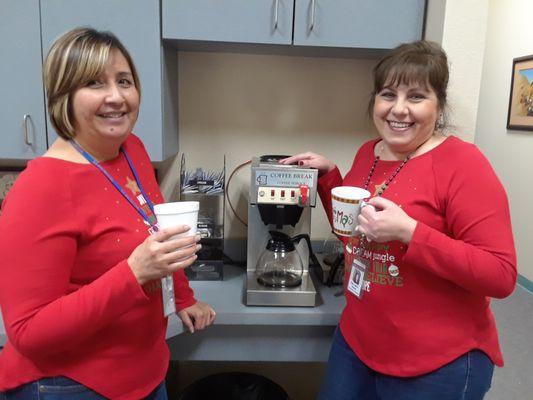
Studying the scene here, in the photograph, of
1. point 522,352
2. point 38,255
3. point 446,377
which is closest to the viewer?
point 38,255

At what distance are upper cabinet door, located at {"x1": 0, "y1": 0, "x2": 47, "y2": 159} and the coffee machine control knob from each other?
923mm

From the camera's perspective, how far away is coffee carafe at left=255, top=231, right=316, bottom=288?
1537 millimetres

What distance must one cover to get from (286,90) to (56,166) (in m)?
1.25

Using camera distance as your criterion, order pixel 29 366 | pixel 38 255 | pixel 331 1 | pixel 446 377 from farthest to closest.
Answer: pixel 331 1, pixel 446 377, pixel 29 366, pixel 38 255

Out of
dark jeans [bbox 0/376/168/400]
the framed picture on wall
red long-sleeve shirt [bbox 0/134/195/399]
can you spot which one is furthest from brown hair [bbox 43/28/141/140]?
the framed picture on wall

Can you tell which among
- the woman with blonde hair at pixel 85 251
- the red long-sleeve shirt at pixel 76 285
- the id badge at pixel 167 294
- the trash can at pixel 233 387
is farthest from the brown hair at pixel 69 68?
the trash can at pixel 233 387

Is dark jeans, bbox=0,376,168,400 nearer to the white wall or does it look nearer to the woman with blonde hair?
the woman with blonde hair

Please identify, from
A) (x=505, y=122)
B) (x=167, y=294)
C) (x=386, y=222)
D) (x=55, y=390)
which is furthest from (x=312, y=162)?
(x=505, y=122)

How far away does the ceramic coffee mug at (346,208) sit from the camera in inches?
41.6

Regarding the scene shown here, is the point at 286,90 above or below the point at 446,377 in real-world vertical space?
above

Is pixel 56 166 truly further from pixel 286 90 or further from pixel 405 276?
pixel 286 90

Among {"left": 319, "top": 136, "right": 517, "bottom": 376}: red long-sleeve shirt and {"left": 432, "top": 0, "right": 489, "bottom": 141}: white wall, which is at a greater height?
{"left": 432, "top": 0, "right": 489, "bottom": 141}: white wall

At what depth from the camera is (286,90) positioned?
6.37 ft

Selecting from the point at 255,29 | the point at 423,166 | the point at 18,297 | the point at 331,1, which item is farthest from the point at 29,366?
the point at 331,1
